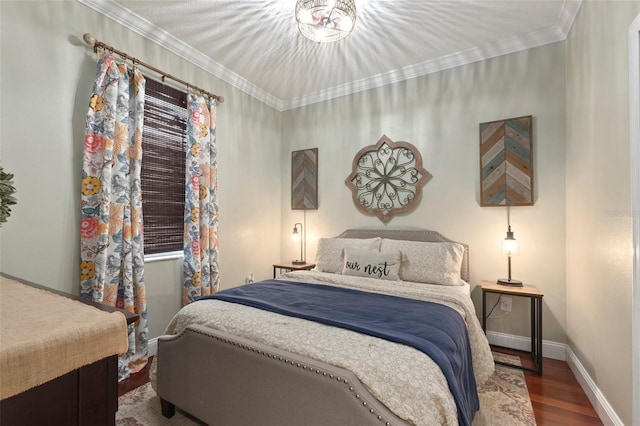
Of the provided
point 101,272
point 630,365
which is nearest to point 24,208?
point 101,272

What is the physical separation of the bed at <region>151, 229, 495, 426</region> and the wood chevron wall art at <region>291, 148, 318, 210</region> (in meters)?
1.65

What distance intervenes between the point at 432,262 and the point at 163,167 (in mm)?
2628

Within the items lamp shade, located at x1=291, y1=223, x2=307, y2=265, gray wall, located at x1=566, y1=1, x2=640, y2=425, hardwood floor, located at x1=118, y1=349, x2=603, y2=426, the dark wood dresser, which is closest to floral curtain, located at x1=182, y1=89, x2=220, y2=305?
hardwood floor, located at x1=118, y1=349, x2=603, y2=426

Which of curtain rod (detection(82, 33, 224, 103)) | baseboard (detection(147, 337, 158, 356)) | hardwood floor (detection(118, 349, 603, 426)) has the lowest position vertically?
hardwood floor (detection(118, 349, 603, 426))

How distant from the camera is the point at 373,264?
283 cm

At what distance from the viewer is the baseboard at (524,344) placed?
8.48 ft

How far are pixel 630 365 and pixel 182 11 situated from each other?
12.2 feet

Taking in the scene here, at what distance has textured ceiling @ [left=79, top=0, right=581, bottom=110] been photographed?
2.36 m

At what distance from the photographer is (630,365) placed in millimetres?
1501

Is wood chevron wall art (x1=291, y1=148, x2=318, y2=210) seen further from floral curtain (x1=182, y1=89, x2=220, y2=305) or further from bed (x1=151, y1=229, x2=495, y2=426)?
bed (x1=151, y1=229, x2=495, y2=426)

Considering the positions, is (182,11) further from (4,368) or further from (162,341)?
(4,368)

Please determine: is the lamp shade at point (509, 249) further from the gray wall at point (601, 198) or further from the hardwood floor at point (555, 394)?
the hardwood floor at point (555, 394)

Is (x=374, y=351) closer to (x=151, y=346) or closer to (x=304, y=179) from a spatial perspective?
(x=151, y=346)

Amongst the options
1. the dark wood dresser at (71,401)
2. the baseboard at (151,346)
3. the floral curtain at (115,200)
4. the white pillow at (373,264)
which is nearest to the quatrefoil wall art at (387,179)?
the white pillow at (373,264)
